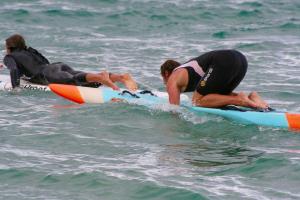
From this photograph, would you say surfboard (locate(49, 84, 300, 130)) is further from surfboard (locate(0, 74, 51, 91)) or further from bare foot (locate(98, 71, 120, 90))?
surfboard (locate(0, 74, 51, 91))

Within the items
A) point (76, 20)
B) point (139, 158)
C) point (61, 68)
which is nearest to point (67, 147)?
point (139, 158)

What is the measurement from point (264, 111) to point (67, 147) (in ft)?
8.90

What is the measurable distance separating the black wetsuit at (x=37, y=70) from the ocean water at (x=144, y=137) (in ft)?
1.04

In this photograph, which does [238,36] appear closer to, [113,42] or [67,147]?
[113,42]

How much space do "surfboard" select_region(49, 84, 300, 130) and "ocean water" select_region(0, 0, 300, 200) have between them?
13cm

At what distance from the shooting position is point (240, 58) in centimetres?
966

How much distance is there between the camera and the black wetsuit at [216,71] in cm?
957

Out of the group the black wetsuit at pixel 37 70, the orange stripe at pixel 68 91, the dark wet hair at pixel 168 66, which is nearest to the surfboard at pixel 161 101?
the orange stripe at pixel 68 91

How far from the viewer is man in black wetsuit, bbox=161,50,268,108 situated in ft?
31.4

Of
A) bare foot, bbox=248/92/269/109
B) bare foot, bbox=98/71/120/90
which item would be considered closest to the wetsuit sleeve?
bare foot, bbox=98/71/120/90

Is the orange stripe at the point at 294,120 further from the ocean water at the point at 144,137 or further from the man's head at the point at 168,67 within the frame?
the man's head at the point at 168,67

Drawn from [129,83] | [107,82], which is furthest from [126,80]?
[107,82]

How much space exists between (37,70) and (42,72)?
14 cm

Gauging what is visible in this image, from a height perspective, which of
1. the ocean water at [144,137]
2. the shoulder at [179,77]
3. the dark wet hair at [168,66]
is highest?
the dark wet hair at [168,66]
